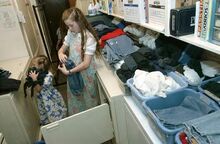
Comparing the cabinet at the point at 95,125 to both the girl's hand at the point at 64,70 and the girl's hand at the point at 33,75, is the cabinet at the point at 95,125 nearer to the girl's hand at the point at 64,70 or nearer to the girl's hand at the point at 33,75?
the girl's hand at the point at 64,70

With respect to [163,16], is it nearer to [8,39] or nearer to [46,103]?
[46,103]

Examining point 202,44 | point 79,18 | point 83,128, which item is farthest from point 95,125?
point 202,44

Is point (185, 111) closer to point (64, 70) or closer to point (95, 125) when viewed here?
point (95, 125)

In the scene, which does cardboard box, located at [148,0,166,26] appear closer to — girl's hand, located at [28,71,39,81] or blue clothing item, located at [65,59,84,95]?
blue clothing item, located at [65,59,84,95]

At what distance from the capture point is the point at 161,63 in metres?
1.28

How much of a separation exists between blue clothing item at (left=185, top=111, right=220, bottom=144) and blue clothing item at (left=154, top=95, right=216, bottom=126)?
10 cm

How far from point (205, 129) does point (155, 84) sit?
0.39 meters

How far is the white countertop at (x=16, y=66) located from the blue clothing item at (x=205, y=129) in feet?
4.95

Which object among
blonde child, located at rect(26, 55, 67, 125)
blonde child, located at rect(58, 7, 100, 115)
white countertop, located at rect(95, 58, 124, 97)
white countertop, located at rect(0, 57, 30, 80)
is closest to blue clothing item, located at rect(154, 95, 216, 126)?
white countertop, located at rect(95, 58, 124, 97)

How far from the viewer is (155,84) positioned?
3.51ft

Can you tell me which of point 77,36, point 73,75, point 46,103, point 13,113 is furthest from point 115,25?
point 13,113

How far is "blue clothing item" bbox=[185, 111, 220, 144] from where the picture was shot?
2.25 feet

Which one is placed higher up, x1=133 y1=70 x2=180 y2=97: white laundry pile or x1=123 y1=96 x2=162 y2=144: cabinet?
x1=133 y1=70 x2=180 y2=97: white laundry pile

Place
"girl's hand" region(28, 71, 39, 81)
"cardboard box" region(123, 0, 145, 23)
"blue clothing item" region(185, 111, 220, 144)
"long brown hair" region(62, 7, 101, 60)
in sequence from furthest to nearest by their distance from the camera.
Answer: "girl's hand" region(28, 71, 39, 81) < "long brown hair" region(62, 7, 101, 60) < "cardboard box" region(123, 0, 145, 23) < "blue clothing item" region(185, 111, 220, 144)
